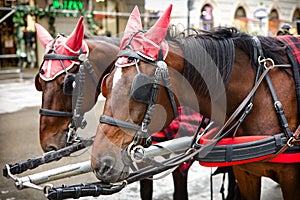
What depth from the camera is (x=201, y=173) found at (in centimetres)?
530

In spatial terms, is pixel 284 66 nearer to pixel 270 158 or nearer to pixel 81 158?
pixel 270 158

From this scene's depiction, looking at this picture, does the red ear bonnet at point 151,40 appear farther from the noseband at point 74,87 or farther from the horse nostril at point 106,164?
the noseband at point 74,87

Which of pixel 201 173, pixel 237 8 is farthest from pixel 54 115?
pixel 237 8

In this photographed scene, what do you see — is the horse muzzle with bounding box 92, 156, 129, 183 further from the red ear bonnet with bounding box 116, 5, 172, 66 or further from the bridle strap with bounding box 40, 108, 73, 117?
the bridle strap with bounding box 40, 108, 73, 117

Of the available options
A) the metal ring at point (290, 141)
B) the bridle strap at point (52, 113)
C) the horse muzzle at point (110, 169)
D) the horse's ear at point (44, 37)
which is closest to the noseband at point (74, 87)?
the bridle strap at point (52, 113)

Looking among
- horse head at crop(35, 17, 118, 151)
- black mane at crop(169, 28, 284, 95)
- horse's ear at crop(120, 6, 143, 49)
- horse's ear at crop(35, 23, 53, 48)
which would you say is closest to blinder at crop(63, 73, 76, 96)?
horse head at crop(35, 17, 118, 151)

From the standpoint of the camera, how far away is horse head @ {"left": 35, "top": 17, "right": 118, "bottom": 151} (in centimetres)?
293

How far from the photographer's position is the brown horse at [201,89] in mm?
1946

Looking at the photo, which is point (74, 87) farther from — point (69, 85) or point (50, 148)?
point (50, 148)

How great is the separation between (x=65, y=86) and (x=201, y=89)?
45.4 inches

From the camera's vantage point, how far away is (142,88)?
6.32ft

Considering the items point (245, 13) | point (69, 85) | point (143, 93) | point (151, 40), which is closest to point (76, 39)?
point (69, 85)

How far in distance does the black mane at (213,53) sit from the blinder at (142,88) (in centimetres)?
28

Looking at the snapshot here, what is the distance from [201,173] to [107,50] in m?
2.81
